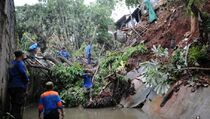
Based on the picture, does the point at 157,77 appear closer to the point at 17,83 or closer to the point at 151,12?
the point at 17,83

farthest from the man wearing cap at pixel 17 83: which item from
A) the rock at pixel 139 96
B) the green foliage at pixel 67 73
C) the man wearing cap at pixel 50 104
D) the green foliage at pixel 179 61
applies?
the green foliage at pixel 67 73

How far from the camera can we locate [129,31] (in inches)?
868

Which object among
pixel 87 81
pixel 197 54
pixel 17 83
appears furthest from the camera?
pixel 87 81

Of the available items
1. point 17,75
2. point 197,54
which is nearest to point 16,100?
point 17,75

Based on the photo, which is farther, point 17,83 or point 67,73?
point 67,73

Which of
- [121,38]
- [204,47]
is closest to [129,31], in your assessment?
[121,38]

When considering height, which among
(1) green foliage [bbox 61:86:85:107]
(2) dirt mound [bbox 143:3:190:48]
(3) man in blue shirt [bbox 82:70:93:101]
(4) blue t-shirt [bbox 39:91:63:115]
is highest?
(2) dirt mound [bbox 143:3:190:48]

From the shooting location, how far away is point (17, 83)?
879 cm

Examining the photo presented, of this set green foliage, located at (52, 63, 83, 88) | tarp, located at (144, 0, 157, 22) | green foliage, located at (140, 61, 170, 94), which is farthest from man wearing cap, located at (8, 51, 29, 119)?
tarp, located at (144, 0, 157, 22)

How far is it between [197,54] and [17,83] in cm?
547

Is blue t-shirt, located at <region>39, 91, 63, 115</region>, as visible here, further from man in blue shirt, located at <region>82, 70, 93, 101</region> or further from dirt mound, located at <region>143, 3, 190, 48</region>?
dirt mound, located at <region>143, 3, 190, 48</region>

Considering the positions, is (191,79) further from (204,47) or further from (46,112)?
(46,112)

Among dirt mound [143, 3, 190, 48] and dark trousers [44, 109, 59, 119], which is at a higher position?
dirt mound [143, 3, 190, 48]

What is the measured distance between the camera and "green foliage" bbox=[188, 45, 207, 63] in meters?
10.6
